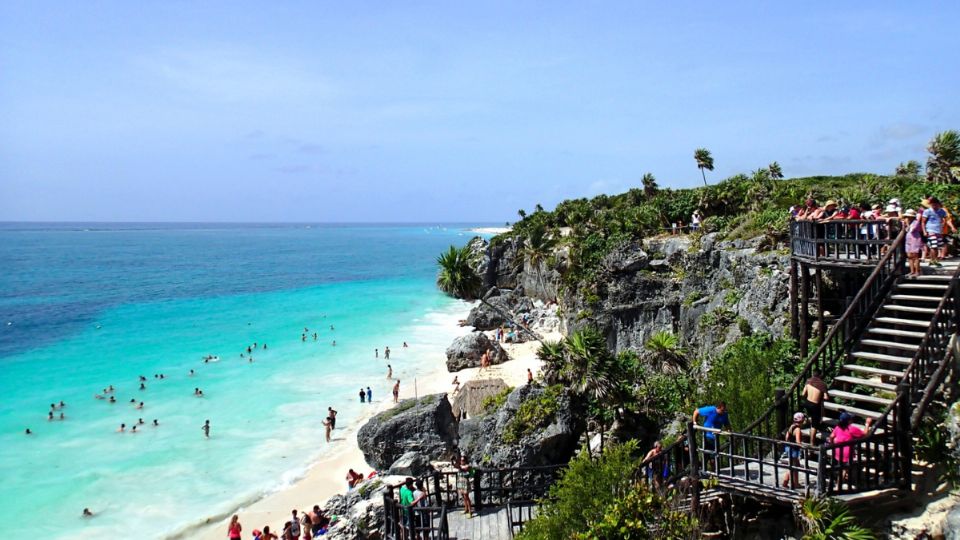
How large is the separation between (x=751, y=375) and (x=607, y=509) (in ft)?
26.8

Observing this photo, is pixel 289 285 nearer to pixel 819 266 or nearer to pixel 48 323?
pixel 48 323

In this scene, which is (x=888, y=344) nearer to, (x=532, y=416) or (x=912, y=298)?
(x=912, y=298)

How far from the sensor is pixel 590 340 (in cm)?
2117

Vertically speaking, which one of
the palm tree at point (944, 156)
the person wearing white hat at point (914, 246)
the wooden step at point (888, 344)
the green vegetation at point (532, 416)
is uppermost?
the palm tree at point (944, 156)

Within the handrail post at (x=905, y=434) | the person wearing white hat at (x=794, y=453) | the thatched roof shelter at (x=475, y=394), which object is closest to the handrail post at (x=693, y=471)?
the person wearing white hat at (x=794, y=453)

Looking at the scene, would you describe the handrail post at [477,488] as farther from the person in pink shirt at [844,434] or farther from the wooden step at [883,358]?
the wooden step at [883,358]

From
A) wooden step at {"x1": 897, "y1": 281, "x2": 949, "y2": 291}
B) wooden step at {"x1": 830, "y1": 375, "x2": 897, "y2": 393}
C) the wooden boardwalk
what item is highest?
wooden step at {"x1": 897, "y1": 281, "x2": 949, "y2": 291}

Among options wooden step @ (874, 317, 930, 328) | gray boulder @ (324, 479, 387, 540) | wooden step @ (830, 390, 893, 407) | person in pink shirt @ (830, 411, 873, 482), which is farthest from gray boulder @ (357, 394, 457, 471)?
person in pink shirt @ (830, 411, 873, 482)

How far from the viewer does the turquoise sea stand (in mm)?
26375

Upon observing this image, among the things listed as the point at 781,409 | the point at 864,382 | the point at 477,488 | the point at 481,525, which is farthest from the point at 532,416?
the point at 864,382

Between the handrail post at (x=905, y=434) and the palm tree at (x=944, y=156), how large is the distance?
27330mm

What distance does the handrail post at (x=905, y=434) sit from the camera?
9445 mm

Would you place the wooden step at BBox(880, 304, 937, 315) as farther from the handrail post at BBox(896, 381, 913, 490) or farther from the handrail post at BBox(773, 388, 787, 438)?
the handrail post at BBox(896, 381, 913, 490)

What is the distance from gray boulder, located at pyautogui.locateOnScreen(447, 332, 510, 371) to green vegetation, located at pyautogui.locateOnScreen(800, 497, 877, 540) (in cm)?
3279
